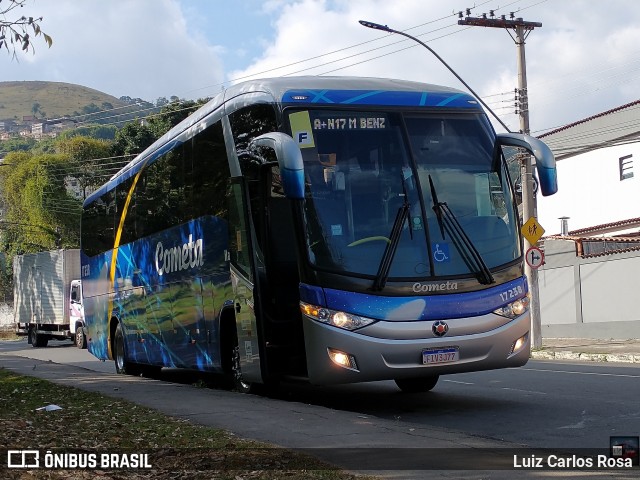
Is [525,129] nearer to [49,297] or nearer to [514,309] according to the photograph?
[514,309]

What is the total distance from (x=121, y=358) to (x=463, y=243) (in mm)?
10826

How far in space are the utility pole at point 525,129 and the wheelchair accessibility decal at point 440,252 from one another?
48.4 feet

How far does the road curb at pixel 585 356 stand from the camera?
2159cm

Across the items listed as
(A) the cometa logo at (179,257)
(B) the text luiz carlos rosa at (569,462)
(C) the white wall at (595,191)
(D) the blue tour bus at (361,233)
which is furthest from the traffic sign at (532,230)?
(B) the text luiz carlos rosa at (569,462)

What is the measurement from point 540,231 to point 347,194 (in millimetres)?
14615

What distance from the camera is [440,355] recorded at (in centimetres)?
1030

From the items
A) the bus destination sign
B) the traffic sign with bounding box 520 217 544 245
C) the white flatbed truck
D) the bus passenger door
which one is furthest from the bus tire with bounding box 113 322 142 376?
the white flatbed truck

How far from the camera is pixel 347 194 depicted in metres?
10.7

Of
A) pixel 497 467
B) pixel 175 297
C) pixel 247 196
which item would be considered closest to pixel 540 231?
pixel 175 297

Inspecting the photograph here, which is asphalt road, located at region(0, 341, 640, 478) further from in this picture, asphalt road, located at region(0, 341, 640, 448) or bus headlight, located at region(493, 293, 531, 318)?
bus headlight, located at region(493, 293, 531, 318)

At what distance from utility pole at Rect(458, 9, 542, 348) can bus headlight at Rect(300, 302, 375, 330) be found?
50.4 ft

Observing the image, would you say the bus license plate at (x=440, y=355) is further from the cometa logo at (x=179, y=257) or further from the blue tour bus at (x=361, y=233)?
the cometa logo at (x=179, y=257)

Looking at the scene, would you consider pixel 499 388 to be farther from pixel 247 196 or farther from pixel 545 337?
pixel 545 337

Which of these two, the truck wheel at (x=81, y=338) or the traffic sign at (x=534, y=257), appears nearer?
the traffic sign at (x=534, y=257)
